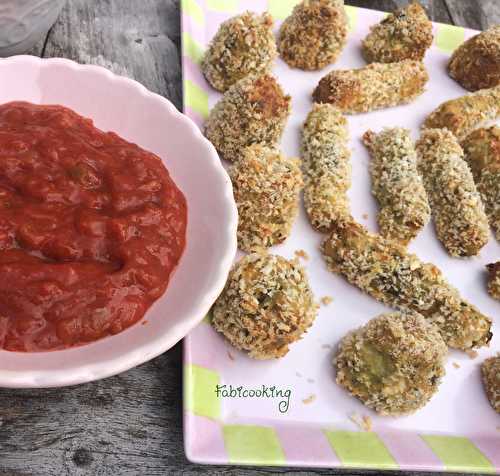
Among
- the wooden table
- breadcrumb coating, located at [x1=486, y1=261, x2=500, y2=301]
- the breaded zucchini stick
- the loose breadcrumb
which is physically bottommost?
the wooden table

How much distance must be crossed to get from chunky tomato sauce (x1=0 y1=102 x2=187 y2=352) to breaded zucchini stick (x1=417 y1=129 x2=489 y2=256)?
115 cm

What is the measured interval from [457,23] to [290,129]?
1.54 meters

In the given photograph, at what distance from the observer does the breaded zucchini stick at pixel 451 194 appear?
2.35 meters

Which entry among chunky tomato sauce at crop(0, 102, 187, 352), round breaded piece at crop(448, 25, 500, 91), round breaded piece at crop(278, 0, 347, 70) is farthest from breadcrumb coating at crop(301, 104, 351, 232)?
round breaded piece at crop(448, 25, 500, 91)

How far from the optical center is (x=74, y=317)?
4.64ft

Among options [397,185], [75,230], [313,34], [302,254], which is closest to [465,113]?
[397,185]

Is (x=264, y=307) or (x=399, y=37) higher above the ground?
(x=399, y=37)

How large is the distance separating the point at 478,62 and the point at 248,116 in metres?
1.34

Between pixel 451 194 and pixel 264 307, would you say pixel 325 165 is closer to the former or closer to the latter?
pixel 451 194

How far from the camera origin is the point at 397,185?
93.8 inches

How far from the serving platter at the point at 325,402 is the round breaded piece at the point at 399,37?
0.81 metres

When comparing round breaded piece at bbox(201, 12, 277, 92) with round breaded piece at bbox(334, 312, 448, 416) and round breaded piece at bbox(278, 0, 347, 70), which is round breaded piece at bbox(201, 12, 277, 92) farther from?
round breaded piece at bbox(334, 312, 448, 416)

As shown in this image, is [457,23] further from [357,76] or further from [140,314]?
[140,314]

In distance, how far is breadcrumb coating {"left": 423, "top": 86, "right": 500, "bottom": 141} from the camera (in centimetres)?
269
